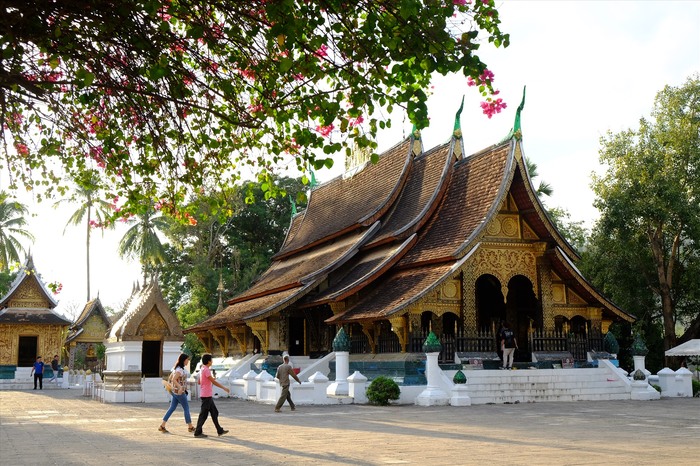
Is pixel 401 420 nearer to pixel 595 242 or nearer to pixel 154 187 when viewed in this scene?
pixel 154 187

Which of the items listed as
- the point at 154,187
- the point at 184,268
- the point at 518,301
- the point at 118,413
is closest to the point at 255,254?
the point at 184,268

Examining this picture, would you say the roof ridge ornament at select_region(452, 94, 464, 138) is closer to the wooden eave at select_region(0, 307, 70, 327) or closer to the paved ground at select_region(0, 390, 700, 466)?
the paved ground at select_region(0, 390, 700, 466)

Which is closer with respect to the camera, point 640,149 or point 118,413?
point 118,413

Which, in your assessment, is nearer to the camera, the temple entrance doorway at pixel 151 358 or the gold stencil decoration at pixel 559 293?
the temple entrance doorway at pixel 151 358

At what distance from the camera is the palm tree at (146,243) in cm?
4166

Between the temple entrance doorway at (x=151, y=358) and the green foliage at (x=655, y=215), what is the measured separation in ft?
58.4

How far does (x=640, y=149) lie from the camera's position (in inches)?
1136

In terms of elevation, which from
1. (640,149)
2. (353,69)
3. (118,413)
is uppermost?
(640,149)

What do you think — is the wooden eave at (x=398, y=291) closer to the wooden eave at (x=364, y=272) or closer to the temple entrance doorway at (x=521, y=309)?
the wooden eave at (x=364, y=272)

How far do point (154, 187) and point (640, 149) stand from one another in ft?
80.3

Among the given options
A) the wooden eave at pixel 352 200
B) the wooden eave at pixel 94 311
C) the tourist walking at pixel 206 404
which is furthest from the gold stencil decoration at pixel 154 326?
the wooden eave at pixel 94 311

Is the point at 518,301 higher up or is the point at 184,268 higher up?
the point at 184,268

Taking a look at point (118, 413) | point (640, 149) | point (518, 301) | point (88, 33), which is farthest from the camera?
point (640, 149)

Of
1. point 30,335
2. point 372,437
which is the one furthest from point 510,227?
point 30,335
